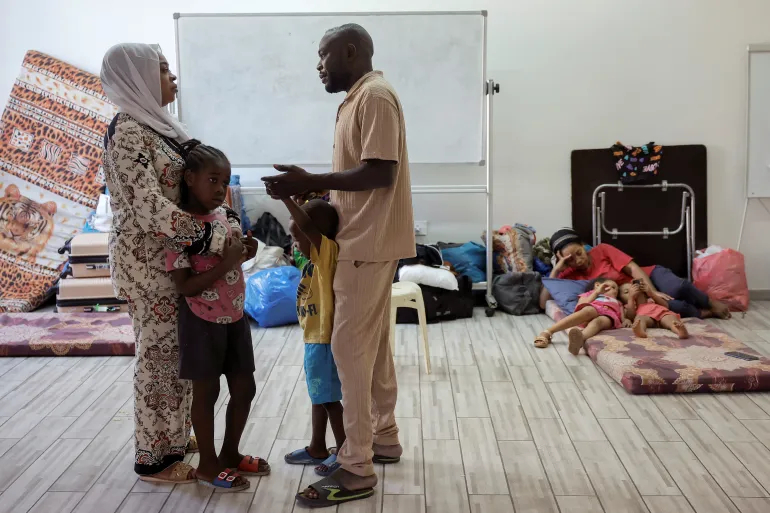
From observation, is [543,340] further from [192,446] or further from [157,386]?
[157,386]

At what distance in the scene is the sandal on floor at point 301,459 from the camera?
106 inches

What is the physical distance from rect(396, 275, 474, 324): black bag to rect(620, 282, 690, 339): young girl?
3.00 feet

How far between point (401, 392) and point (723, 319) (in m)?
2.33

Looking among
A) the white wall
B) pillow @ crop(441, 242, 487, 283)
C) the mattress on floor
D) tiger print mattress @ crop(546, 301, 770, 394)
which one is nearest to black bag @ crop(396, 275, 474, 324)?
pillow @ crop(441, 242, 487, 283)

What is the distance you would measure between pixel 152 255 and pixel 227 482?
748 millimetres

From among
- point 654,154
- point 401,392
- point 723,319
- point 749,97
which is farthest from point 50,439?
point 749,97

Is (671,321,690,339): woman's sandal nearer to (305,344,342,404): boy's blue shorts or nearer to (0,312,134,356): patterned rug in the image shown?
(305,344,342,404): boy's blue shorts

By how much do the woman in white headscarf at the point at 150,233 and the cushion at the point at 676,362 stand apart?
6.29 feet

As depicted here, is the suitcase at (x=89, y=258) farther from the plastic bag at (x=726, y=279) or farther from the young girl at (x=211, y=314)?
the plastic bag at (x=726, y=279)

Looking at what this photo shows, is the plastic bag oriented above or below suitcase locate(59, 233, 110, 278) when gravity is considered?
below

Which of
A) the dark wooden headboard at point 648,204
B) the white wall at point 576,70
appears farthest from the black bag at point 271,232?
the dark wooden headboard at point 648,204

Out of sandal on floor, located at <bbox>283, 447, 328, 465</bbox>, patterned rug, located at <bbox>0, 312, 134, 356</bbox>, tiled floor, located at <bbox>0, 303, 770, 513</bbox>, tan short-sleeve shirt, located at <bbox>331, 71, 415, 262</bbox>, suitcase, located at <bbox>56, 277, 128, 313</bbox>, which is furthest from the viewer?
suitcase, located at <bbox>56, 277, 128, 313</bbox>

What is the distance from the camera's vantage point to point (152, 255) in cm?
241

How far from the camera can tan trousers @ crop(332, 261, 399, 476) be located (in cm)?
232
